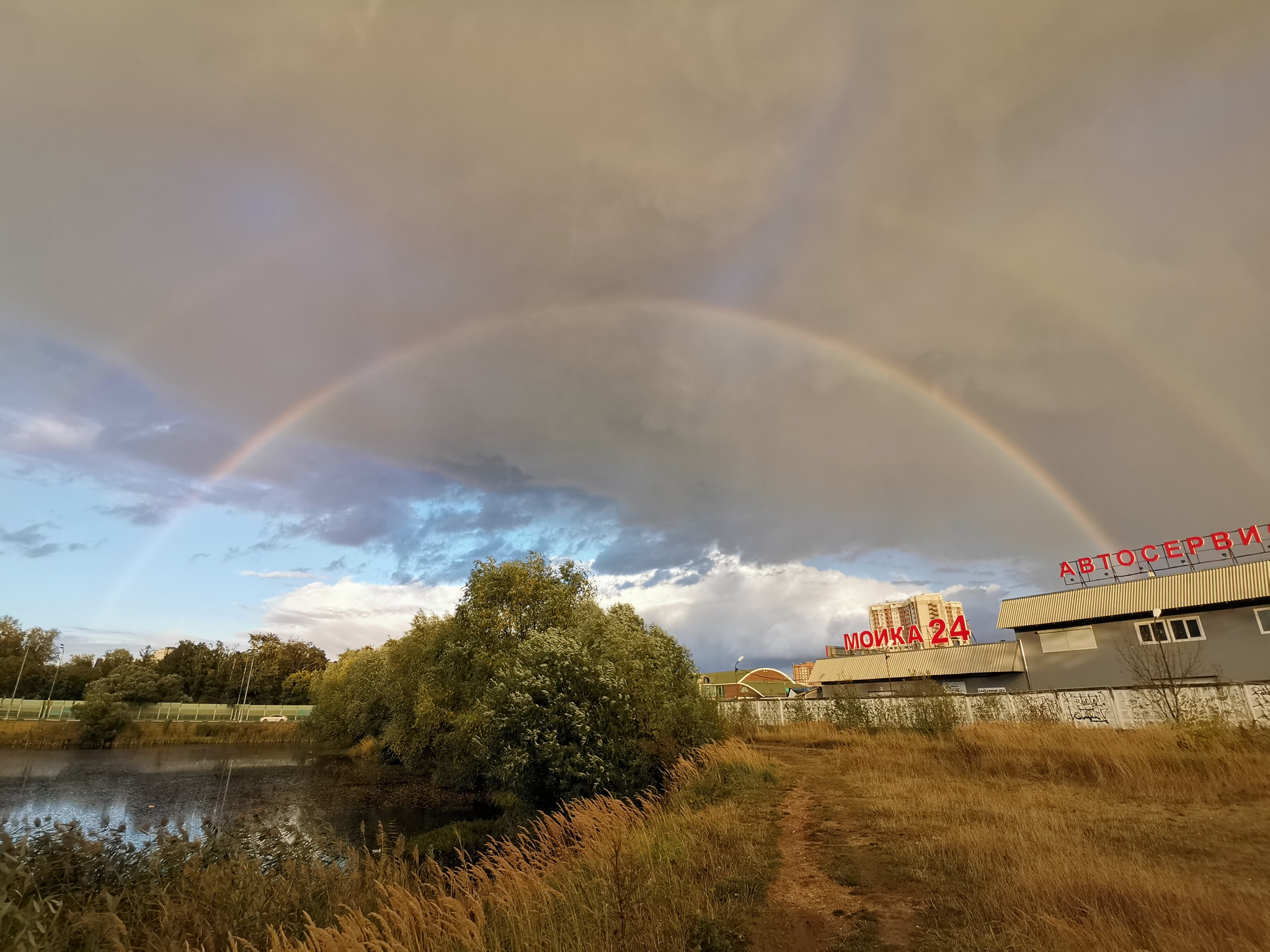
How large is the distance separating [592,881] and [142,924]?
7878 mm

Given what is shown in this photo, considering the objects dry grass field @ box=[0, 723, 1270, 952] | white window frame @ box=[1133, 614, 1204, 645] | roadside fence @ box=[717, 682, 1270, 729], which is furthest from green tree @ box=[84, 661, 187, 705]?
white window frame @ box=[1133, 614, 1204, 645]

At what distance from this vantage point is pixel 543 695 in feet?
60.6

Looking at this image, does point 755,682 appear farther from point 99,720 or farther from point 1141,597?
point 99,720

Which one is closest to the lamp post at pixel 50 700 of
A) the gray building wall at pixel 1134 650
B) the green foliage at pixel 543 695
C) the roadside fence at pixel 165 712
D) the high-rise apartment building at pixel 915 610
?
the roadside fence at pixel 165 712

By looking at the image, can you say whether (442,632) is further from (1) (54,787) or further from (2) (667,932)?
(2) (667,932)

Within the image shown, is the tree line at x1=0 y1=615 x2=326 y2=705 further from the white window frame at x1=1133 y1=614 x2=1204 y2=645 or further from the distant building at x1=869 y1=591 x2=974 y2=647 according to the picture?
the distant building at x1=869 y1=591 x2=974 y2=647

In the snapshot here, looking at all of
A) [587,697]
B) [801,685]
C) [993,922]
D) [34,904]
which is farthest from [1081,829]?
[801,685]

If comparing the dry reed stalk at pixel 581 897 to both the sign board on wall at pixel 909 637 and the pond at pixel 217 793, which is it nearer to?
the pond at pixel 217 793

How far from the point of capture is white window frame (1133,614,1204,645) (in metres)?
38.5

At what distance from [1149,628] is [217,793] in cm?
6319

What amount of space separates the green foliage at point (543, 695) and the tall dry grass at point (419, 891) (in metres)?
2.62

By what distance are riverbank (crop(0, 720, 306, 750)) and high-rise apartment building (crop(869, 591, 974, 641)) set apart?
465ft

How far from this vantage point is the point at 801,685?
3442 inches

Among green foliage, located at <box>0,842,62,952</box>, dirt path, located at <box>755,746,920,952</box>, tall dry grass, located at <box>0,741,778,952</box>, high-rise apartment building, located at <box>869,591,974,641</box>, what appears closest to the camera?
dirt path, located at <box>755,746,920,952</box>
